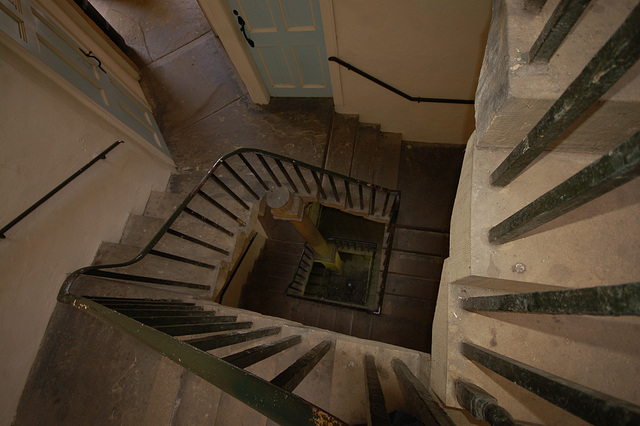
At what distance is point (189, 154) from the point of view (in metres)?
4.68

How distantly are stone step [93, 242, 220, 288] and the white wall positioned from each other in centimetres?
326

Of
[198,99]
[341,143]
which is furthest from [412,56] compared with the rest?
[198,99]

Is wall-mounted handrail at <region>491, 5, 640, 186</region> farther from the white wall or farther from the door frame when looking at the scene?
the door frame

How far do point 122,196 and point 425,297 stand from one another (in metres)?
4.58

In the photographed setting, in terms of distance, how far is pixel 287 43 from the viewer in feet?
13.0

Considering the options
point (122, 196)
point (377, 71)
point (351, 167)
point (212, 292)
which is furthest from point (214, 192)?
point (377, 71)

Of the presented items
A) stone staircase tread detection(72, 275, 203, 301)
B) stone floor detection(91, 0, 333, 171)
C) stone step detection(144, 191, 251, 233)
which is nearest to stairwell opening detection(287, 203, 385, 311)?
stone floor detection(91, 0, 333, 171)

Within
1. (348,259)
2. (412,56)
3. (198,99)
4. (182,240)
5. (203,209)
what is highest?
(412,56)

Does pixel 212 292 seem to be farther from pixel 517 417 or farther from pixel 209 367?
pixel 517 417

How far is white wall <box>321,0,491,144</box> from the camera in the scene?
116 inches

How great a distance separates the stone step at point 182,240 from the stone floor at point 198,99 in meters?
1.31

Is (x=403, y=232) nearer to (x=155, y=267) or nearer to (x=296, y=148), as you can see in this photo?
(x=296, y=148)

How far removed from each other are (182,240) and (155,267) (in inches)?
17.0

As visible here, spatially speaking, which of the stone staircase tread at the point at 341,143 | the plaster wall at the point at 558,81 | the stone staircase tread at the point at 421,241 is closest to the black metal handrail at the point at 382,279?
the stone staircase tread at the point at 421,241
